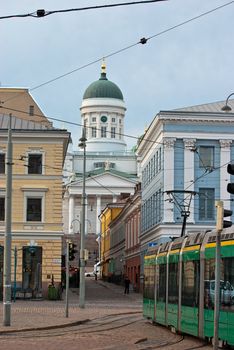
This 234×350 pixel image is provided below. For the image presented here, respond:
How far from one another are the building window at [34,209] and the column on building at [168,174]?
9151mm

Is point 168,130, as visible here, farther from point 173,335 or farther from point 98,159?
point 98,159

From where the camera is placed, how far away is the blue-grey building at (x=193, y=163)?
5800cm

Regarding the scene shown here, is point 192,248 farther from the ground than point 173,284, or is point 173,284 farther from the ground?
point 192,248

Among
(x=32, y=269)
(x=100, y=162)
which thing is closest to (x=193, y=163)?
(x=32, y=269)

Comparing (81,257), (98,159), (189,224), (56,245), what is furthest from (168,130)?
(98,159)

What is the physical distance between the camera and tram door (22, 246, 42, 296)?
51281 mm

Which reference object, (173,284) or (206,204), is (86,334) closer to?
(173,284)

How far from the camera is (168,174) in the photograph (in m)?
58.3

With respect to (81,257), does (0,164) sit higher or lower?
higher

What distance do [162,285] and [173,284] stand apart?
200 centimetres

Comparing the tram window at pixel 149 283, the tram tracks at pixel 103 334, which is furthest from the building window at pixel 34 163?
the tram window at pixel 149 283

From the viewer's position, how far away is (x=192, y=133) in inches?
2334

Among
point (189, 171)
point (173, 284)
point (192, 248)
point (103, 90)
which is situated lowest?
point (173, 284)

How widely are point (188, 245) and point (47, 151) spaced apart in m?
31.9
